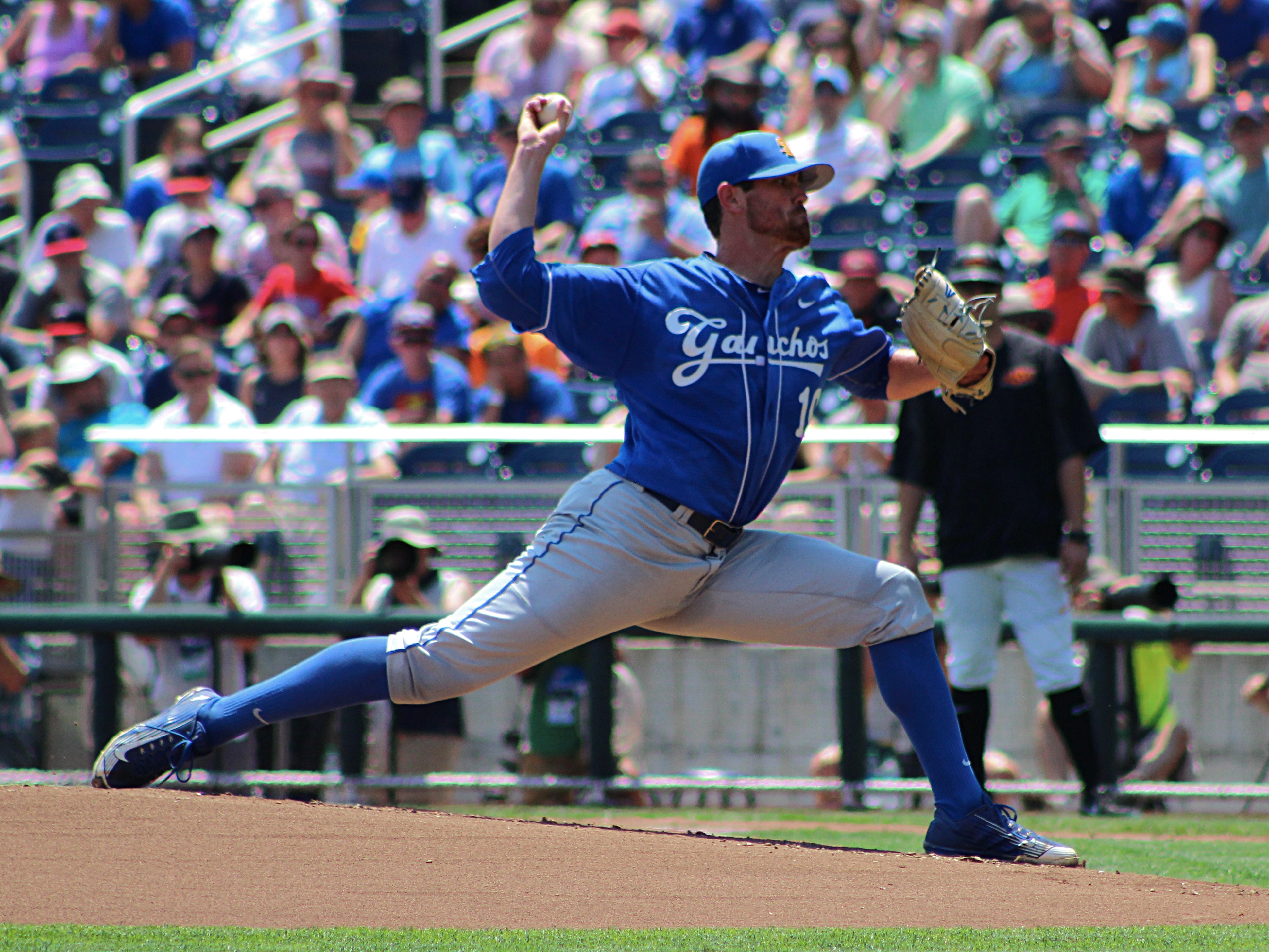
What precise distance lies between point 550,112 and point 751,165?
0.52 m

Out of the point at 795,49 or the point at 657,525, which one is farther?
the point at 795,49

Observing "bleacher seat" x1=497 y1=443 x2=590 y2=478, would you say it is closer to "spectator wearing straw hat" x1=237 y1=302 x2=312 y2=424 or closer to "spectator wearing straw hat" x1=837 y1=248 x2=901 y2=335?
"spectator wearing straw hat" x1=237 y1=302 x2=312 y2=424

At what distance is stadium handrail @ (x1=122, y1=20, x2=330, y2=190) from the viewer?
1249 centimetres

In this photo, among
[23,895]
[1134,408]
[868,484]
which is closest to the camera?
[23,895]

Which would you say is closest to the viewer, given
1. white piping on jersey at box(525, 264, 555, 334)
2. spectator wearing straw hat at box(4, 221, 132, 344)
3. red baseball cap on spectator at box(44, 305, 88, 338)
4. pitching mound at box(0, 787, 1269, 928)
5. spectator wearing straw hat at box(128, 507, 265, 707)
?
pitching mound at box(0, 787, 1269, 928)

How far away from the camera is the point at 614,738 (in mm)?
6770

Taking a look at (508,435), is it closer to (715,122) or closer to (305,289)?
(305,289)

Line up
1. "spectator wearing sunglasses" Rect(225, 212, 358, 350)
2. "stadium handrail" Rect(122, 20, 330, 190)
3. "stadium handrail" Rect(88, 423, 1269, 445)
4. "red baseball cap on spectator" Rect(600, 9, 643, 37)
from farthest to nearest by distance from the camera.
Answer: "stadium handrail" Rect(122, 20, 330, 190), "red baseball cap on spectator" Rect(600, 9, 643, 37), "spectator wearing sunglasses" Rect(225, 212, 358, 350), "stadium handrail" Rect(88, 423, 1269, 445)

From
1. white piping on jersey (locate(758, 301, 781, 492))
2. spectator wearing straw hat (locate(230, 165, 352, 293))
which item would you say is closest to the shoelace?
white piping on jersey (locate(758, 301, 781, 492))

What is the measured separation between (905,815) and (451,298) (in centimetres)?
466

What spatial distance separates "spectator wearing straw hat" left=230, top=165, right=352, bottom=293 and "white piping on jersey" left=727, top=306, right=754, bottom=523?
6937mm

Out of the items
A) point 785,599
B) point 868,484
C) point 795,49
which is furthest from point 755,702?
point 795,49

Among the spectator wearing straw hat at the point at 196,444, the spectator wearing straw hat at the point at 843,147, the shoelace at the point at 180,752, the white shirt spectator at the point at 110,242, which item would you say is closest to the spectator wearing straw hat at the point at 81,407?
the spectator wearing straw hat at the point at 196,444

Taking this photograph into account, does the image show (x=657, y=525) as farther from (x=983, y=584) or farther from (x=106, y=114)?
(x=106, y=114)
